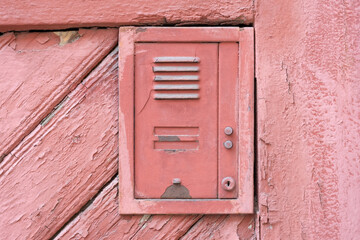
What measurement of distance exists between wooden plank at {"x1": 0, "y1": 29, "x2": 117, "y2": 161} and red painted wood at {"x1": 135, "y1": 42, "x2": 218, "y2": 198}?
169mm

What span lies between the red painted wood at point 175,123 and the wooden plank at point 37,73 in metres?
0.17

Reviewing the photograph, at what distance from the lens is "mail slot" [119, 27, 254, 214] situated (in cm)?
97

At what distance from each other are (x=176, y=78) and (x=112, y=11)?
0.96 ft

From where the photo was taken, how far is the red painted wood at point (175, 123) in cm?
97

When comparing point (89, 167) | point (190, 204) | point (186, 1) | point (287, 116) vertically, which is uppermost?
point (186, 1)

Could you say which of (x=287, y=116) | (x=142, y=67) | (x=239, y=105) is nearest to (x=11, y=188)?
(x=142, y=67)

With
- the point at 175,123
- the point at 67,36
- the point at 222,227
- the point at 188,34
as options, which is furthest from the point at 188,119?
the point at 67,36

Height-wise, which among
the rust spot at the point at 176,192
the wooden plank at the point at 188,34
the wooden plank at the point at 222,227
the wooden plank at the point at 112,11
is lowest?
the wooden plank at the point at 222,227

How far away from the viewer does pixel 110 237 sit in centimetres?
99

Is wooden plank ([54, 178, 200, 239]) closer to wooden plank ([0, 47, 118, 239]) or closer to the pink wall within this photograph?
wooden plank ([0, 47, 118, 239])

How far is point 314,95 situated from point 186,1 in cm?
49

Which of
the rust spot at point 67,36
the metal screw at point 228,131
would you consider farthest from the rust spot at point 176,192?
the rust spot at point 67,36

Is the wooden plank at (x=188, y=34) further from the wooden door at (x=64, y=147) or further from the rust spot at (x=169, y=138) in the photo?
the rust spot at (x=169, y=138)

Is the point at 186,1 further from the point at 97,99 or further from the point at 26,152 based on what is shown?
the point at 26,152
